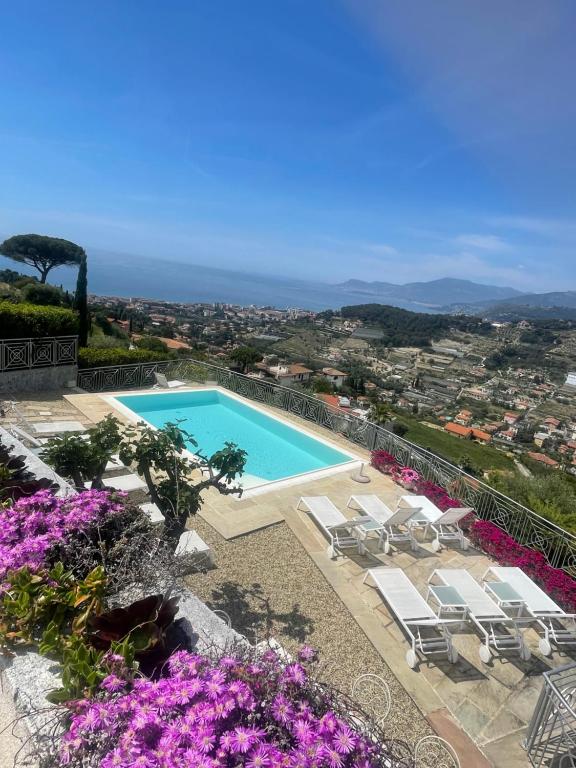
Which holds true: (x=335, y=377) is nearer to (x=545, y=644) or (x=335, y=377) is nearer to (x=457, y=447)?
(x=457, y=447)

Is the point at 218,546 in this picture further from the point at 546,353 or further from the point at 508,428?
the point at 546,353

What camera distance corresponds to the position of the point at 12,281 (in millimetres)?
35500

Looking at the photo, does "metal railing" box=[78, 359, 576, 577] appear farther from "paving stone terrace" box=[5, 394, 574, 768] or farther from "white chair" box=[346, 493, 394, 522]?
"white chair" box=[346, 493, 394, 522]

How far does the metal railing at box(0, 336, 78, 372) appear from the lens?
11438 millimetres

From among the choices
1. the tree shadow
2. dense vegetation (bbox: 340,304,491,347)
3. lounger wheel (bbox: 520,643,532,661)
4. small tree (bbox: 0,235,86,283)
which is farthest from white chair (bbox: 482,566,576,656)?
dense vegetation (bbox: 340,304,491,347)

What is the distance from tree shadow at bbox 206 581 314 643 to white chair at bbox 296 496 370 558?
148 centimetres

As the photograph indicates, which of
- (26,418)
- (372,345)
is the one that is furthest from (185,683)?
(372,345)

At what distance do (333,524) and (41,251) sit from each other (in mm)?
42912

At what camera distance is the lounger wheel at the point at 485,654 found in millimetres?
4594

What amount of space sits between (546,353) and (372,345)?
28.6 metres

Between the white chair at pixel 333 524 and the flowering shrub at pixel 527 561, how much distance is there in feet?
7.02

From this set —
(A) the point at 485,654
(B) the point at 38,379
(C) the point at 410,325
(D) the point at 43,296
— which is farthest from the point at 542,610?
(C) the point at 410,325

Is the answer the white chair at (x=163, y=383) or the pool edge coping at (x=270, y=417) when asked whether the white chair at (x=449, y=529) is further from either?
the white chair at (x=163, y=383)

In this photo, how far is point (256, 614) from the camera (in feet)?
15.3
